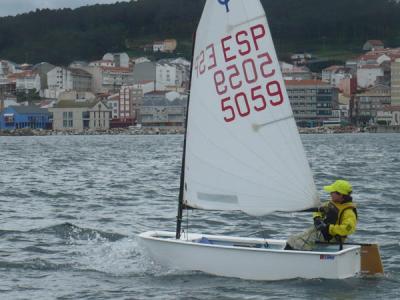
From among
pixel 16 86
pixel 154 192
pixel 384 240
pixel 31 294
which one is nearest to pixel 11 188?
pixel 154 192

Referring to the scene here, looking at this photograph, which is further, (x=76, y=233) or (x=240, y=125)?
(x=76, y=233)

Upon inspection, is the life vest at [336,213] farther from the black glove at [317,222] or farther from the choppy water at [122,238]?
the choppy water at [122,238]

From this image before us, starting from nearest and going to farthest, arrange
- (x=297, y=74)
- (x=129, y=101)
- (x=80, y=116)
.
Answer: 1. (x=80, y=116)
2. (x=129, y=101)
3. (x=297, y=74)

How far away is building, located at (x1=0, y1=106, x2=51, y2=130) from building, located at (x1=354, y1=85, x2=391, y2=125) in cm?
4418

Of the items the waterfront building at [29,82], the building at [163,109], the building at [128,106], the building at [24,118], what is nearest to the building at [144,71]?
the waterfront building at [29,82]

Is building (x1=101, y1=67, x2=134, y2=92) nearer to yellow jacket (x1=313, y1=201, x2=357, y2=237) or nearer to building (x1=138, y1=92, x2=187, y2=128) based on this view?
building (x1=138, y1=92, x2=187, y2=128)

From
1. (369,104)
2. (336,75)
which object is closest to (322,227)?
(369,104)

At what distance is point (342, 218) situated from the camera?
36.7ft

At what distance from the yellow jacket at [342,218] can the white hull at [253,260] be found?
0.20 m

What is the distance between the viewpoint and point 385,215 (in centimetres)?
1958

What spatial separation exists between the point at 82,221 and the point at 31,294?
24.0 feet

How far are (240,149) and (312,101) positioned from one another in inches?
5125

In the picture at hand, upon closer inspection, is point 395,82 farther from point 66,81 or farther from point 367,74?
point 66,81

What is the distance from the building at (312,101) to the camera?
461 feet
